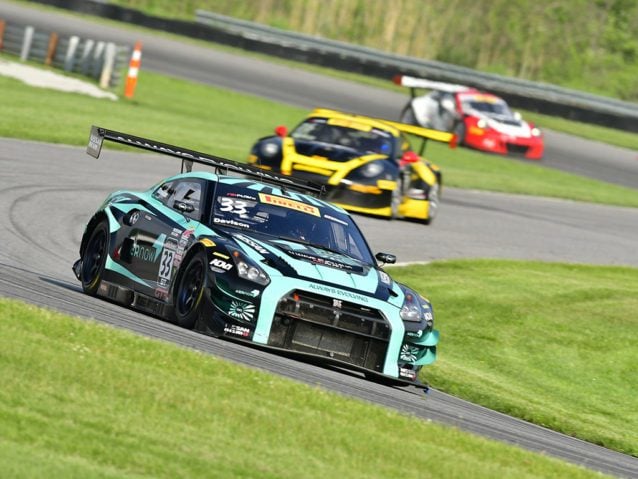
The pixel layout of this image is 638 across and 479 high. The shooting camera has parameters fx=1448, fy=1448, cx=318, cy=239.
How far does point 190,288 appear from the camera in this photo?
33.9 ft

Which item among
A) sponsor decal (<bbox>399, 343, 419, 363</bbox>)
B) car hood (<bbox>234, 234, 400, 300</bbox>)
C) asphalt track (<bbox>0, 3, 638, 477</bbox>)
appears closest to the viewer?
asphalt track (<bbox>0, 3, 638, 477</bbox>)

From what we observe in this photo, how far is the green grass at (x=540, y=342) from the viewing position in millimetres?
11750

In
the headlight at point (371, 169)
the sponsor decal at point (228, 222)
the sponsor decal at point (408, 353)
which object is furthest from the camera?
the headlight at point (371, 169)

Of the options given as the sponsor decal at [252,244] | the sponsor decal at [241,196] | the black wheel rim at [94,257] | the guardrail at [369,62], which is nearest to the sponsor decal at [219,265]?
the sponsor decal at [252,244]

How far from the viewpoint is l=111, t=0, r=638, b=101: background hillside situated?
53188mm

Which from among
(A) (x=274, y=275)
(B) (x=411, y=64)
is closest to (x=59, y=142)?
(A) (x=274, y=275)

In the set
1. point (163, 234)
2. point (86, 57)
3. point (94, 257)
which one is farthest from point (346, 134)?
point (86, 57)

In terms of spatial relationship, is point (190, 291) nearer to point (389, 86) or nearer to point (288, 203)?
point (288, 203)

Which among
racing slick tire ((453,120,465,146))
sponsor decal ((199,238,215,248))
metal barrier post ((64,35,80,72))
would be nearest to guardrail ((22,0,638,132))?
racing slick tire ((453,120,465,146))

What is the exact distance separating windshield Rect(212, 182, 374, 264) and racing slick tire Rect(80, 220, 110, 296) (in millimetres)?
1150

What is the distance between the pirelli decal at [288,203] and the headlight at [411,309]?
3.79 ft

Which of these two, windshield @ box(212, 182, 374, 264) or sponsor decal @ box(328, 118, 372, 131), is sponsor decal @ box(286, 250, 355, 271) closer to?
windshield @ box(212, 182, 374, 264)

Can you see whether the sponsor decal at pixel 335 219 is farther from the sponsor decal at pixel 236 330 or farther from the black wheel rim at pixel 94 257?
the sponsor decal at pixel 236 330

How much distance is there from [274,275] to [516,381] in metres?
3.82
